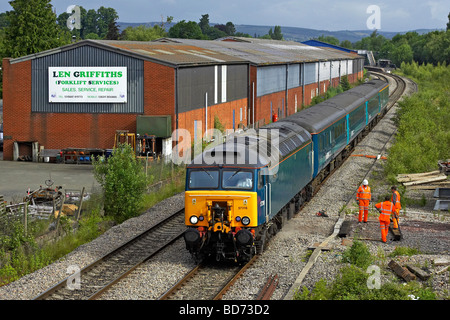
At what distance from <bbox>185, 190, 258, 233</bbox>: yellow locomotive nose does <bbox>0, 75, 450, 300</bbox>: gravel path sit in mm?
1203

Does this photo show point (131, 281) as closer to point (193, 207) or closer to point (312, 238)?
point (193, 207)

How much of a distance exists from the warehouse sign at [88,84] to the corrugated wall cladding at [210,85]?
3.26m

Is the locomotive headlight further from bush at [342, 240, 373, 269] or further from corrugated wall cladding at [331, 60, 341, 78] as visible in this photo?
corrugated wall cladding at [331, 60, 341, 78]

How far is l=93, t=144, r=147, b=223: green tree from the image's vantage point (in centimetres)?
Result: 2127

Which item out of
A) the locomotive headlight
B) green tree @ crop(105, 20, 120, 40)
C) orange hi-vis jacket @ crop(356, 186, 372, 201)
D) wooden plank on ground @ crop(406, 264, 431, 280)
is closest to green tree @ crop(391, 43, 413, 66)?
green tree @ crop(105, 20, 120, 40)

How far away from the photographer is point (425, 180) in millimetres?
24469

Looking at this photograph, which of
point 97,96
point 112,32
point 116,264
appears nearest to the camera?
point 116,264

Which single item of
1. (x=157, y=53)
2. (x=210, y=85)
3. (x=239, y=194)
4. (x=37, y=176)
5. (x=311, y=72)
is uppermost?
(x=311, y=72)

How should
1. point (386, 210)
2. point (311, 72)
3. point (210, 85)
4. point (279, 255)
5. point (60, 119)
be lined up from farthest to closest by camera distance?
point (311, 72) < point (210, 85) < point (60, 119) < point (386, 210) < point (279, 255)

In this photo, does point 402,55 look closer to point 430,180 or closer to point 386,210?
point 430,180

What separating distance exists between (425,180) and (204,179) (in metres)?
12.5

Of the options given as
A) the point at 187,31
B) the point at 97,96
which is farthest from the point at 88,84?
the point at 187,31

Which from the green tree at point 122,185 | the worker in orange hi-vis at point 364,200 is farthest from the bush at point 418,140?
the green tree at point 122,185
